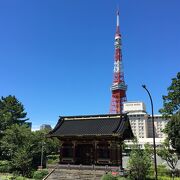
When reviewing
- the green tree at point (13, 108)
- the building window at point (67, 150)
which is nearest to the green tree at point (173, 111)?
the building window at point (67, 150)

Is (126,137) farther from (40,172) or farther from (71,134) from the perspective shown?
(40,172)

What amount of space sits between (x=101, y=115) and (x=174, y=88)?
13.4 meters

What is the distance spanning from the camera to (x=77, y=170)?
117 ft

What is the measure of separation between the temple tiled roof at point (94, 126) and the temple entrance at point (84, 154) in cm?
273

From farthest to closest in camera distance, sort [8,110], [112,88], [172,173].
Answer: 1. [112,88]
2. [8,110]
3. [172,173]

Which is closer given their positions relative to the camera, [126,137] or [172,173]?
[172,173]

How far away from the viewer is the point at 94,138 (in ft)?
126

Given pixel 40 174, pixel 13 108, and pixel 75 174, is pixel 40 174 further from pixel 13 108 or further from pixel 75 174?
pixel 13 108

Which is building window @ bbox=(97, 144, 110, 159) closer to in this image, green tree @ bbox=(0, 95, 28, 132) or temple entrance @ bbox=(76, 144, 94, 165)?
temple entrance @ bbox=(76, 144, 94, 165)

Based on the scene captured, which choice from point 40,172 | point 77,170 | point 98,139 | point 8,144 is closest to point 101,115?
point 98,139

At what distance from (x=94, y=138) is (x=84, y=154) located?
13.3ft

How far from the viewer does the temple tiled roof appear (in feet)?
122

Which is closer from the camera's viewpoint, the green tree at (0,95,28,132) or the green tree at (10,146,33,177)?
the green tree at (10,146,33,177)

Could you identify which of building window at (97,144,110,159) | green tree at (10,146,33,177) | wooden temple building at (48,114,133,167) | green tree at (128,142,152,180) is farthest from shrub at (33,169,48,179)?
green tree at (128,142,152,180)
